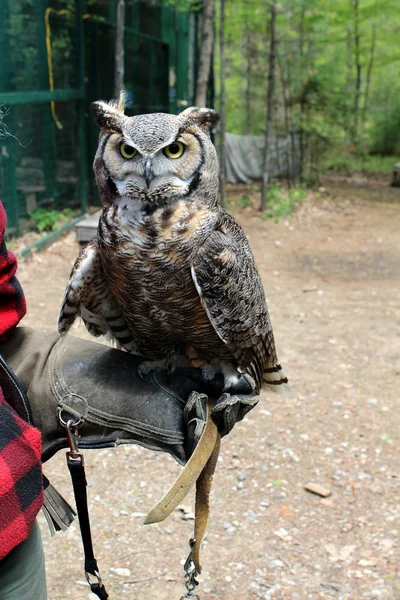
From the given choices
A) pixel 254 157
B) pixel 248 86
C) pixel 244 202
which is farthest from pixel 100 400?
pixel 248 86

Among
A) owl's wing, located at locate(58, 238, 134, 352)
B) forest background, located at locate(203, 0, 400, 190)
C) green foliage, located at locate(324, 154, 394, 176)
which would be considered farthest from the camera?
green foliage, located at locate(324, 154, 394, 176)

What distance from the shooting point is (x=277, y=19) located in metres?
11.6

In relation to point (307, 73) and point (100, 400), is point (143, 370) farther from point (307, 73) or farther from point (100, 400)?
point (307, 73)

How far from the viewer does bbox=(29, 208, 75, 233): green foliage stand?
782 cm

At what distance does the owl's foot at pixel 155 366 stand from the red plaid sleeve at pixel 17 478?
0.80 meters

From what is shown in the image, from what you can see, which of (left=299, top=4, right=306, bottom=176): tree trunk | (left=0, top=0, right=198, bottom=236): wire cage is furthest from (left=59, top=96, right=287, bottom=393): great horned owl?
(left=299, top=4, right=306, bottom=176): tree trunk

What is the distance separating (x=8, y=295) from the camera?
1755 millimetres

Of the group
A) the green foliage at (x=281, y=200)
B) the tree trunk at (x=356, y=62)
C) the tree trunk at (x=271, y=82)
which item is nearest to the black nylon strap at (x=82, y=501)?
the green foliage at (x=281, y=200)

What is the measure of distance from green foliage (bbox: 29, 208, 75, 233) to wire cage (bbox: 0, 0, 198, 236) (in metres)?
0.11

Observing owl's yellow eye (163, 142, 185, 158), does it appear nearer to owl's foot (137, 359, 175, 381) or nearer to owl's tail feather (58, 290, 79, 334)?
owl's tail feather (58, 290, 79, 334)

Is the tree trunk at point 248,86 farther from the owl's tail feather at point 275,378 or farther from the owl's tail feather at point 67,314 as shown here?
the owl's tail feather at point 67,314

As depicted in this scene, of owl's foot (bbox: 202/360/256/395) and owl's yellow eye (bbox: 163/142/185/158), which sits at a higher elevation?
owl's yellow eye (bbox: 163/142/185/158)

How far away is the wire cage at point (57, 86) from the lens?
6867 millimetres

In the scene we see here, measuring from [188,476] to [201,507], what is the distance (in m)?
0.25
